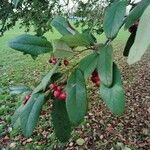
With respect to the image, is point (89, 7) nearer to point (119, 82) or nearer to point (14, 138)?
point (14, 138)

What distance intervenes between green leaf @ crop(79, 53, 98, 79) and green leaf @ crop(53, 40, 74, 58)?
5 centimetres

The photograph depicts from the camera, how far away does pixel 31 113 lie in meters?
1.02

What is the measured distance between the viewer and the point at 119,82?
915 mm

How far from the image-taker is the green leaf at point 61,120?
108 centimetres

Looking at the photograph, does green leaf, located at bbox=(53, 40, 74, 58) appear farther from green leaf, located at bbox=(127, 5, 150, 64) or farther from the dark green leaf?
green leaf, located at bbox=(127, 5, 150, 64)

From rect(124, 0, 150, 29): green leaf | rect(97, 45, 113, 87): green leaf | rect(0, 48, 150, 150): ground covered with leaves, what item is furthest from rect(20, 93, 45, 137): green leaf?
rect(0, 48, 150, 150): ground covered with leaves

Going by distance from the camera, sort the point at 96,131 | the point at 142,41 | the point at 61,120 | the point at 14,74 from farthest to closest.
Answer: the point at 14,74 → the point at 96,131 → the point at 61,120 → the point at 142,41

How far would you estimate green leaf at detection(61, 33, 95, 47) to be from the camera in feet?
3.06

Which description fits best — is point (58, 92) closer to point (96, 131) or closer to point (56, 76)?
point (56, 76)

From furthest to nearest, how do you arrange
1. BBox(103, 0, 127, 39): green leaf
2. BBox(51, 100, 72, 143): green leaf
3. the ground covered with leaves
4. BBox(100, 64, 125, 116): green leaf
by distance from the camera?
the ground covered with leaves
BBox(51, 100, 72, 143): green leaf
BBox(103, 0, 127, 39): green leaf
BBox(100, 64, 125, 116): green leaf

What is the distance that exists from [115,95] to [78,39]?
0.20 metres

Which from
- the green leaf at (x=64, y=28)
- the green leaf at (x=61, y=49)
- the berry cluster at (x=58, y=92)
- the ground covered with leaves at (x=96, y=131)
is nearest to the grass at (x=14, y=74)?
the ground covered with leaves at (x=96, y=131)

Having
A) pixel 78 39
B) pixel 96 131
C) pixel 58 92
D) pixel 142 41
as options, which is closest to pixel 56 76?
pixel 58 92

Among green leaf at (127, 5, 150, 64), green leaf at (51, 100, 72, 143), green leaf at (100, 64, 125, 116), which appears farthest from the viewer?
green leaf at (51, 100, 72, 143)
